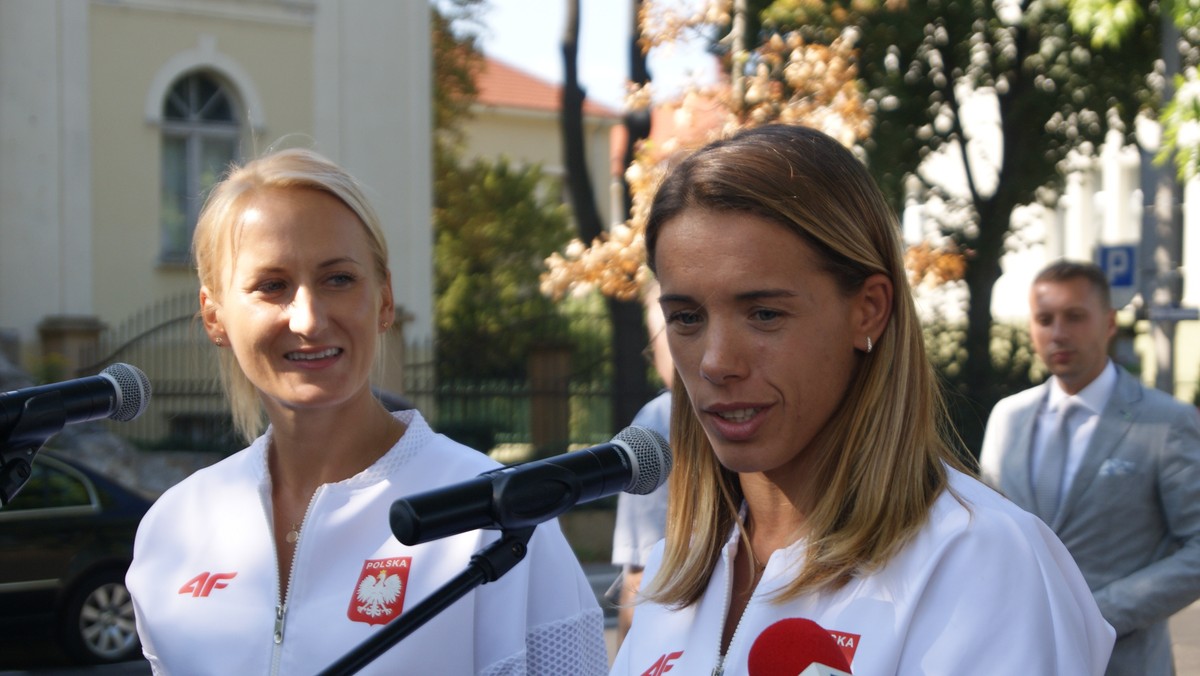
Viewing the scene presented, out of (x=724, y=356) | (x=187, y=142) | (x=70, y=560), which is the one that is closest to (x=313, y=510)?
(x=724, y=356)

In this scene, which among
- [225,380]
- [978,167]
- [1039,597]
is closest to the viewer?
→ [1039,597]

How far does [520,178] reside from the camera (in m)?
34.8

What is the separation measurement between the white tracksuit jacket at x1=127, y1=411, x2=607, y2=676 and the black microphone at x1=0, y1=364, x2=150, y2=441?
0.37m

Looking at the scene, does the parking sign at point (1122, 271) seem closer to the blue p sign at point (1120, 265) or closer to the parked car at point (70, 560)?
the blue p sign at point (1120, 265)

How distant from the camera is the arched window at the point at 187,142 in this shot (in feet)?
65.2

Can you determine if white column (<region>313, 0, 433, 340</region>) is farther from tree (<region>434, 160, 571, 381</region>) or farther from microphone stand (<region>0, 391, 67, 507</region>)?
microphone stand (<region>0, 391, 67, 507</region>)

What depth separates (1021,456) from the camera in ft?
17.2

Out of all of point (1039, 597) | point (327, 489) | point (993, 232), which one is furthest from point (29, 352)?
point (1039, 597)

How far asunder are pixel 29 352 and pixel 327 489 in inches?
649

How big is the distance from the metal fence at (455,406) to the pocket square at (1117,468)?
37.0 ft

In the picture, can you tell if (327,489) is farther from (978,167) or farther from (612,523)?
(978,167)

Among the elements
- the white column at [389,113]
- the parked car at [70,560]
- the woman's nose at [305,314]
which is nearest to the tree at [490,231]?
the white column at [389,113]

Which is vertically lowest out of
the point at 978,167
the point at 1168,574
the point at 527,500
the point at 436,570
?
the point at 1168,574

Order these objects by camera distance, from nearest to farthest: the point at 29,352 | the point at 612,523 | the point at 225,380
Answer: the point at 225,380 < the point at 612,523 < the point at 29,352
